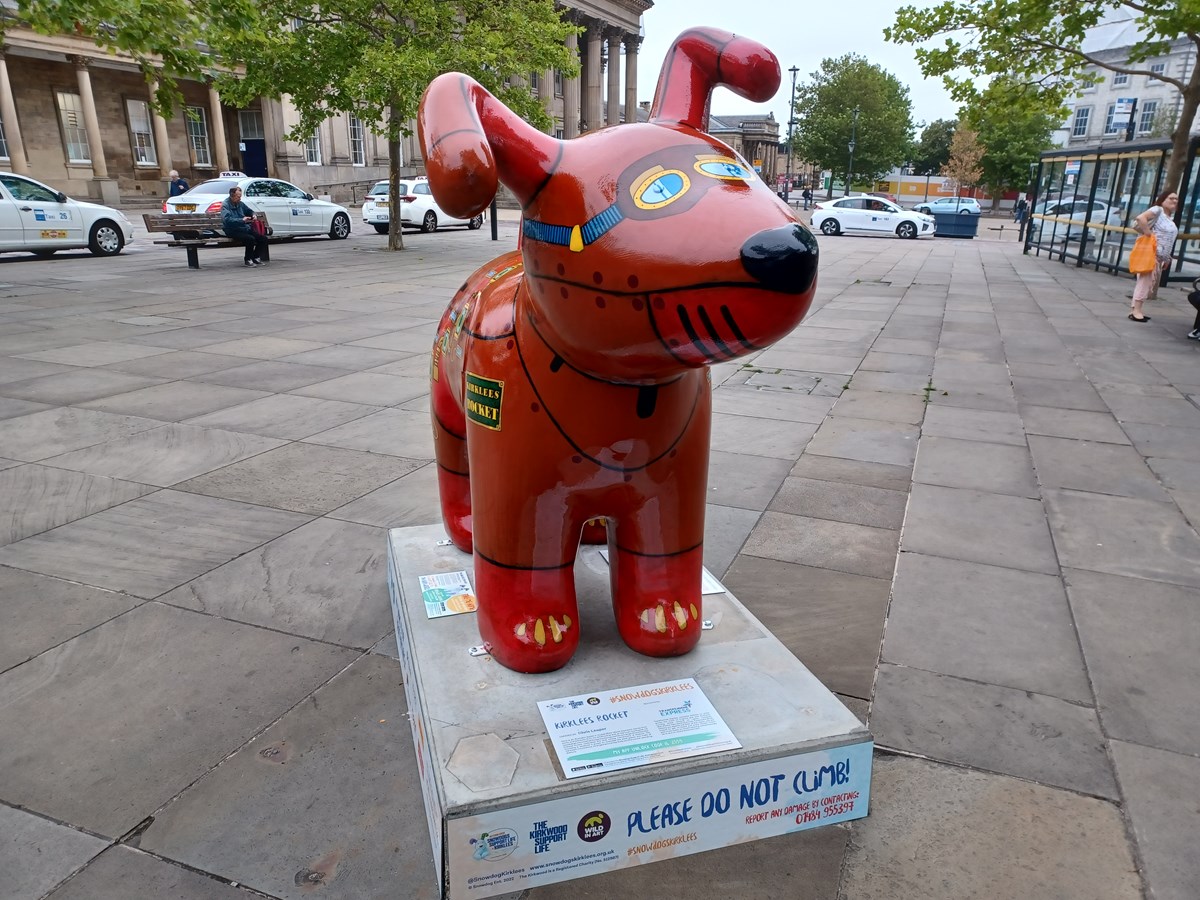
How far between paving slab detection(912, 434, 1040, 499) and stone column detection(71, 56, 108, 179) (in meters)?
32.2

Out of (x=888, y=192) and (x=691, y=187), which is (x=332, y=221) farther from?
(x=888, y=192)

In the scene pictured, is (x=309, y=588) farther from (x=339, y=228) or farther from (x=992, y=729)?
(x=339, y=228)

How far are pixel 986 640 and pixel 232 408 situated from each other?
5.12 m

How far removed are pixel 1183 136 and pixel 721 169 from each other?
14699 millimetres

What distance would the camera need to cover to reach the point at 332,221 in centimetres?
2136

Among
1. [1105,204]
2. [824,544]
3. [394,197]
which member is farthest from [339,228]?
[824,544]

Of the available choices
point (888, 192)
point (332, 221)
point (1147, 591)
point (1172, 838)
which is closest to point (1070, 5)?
point (1147, 591)

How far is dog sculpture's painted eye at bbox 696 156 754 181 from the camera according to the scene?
1811 millimetres

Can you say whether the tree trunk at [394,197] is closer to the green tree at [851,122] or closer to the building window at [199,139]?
the building window at [199,139]

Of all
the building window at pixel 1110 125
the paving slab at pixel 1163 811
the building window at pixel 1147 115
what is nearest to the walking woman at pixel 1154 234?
the paving slab at pixel 1163 811

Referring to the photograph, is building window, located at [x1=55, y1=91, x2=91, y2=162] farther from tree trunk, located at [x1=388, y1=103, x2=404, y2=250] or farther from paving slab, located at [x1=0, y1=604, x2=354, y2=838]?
paving slab, located at [x1=0, y1=604, x2=354, y2=838]

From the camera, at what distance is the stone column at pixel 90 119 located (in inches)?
1118

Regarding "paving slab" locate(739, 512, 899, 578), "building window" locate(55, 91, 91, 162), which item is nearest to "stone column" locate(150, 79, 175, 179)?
"building window" locate(55, 91, 91, 162)

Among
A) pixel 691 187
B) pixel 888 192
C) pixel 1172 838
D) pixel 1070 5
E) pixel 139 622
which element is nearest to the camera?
pixel 691 187
